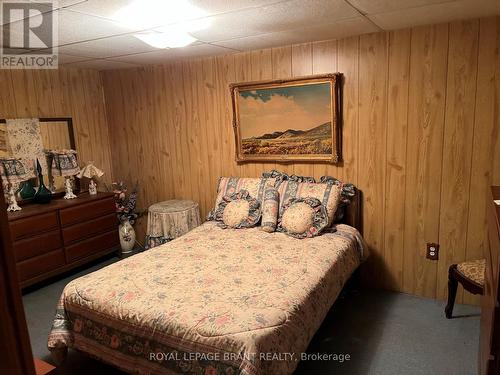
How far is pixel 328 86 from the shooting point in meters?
2.98

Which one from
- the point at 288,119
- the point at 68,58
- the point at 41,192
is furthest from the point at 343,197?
the point at 41,192

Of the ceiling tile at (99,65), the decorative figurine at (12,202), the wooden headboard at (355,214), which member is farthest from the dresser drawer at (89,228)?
Result: the wooden headboard at (355,214)

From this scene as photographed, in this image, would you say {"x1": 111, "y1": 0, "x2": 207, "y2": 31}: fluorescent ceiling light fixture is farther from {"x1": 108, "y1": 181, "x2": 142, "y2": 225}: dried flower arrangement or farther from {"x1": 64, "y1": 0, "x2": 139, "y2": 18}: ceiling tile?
{"x1": 108, "y1": 181, "x2": 142, "y2": 225}: dried flower arrangement

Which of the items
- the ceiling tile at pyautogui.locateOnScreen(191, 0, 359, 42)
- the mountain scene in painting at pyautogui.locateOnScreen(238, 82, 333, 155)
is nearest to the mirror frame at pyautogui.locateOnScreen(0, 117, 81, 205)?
the mountain scene in painting at pyautogui.locateOnScreen(238, 82, 333, 155)

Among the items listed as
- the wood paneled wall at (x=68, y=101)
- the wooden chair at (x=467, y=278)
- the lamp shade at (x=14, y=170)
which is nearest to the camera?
the wooden chair at (x=467, y=278)

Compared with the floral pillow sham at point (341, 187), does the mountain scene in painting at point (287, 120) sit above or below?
above

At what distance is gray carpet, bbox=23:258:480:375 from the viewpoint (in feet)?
7.11

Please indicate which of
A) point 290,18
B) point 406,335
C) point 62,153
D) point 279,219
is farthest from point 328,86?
point 62,153

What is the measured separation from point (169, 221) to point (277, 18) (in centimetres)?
218

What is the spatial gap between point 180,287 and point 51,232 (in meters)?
Result: 1.96

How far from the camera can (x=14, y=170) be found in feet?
11.0

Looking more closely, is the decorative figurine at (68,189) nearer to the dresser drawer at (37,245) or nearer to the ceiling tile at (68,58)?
the dresser drawer at (37,245)

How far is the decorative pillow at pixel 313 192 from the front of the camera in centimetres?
291

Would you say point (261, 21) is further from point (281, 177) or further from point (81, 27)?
point (281, 177)
